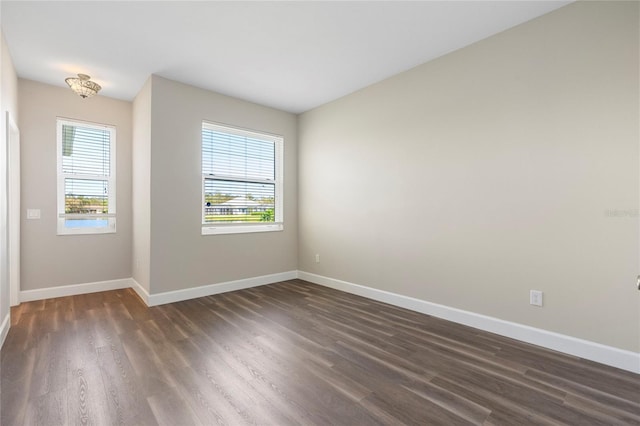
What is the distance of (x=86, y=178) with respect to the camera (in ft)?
13.8

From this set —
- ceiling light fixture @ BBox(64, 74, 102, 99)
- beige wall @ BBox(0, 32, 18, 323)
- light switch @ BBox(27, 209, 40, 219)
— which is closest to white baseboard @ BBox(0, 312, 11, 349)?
beige wall @ BBox(0, 32, 18, 323)

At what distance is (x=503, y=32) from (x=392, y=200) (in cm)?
194

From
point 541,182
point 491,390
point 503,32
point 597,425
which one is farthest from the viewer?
point 503,32

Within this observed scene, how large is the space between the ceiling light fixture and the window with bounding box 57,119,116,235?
2.37 ft

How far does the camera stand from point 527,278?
266 cm

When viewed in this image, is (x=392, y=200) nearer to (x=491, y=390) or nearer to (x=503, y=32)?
(x=503, y=32)

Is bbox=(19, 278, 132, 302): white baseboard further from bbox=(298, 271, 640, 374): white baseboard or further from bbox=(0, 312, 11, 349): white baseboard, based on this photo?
bbox=(298, 271, 640, 374): white baseboard

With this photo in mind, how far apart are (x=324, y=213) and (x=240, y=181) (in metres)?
1.38

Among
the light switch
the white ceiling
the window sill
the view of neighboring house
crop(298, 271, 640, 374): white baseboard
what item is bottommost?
crop(298, 271, 640, 374): white baseboard

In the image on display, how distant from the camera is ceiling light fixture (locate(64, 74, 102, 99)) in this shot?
353 centimetres

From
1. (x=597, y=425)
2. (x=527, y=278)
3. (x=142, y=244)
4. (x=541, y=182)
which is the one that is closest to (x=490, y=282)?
(x=527, y=278)

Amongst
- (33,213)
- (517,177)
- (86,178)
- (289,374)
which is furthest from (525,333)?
(33,213)

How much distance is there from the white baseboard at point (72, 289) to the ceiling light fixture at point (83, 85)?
8.23 feet

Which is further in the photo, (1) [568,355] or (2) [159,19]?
(2) [159,19]
